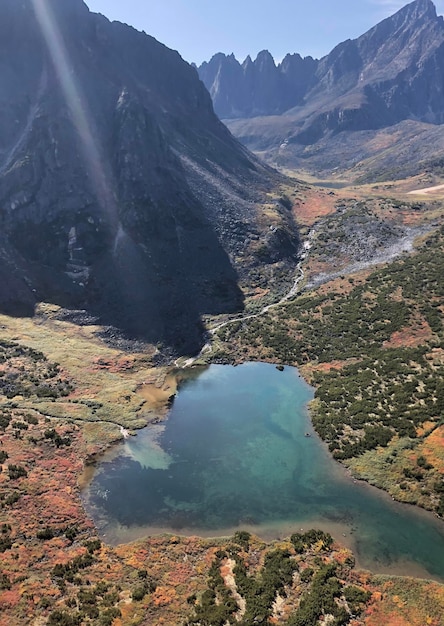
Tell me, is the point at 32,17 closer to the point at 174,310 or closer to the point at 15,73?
the point at 15,73

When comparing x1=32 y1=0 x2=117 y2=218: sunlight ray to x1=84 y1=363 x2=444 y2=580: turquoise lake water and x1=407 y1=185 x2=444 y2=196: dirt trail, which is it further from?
x1=407 y1=185 x2=444 y2=196: dirt trail

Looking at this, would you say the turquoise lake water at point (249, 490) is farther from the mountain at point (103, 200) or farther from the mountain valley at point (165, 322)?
the mountain at point (103, 200)

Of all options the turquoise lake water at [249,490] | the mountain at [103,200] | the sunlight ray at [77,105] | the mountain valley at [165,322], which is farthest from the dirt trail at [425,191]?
the turquoise lake water at [249,490]

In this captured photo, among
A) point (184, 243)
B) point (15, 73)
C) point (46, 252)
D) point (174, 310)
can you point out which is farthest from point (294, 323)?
point (15, 73)

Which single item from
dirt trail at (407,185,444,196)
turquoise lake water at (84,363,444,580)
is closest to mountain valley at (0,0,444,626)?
dirt trail at (407,185,444,196)

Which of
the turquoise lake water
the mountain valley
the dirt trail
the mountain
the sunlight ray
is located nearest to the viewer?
the mountain valley

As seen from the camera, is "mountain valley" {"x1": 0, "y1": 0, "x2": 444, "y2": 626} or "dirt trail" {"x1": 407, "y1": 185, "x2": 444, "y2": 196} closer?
"mountain valley" {"x1": 0, "y1": 0, "x2": 444, "y2": 626}

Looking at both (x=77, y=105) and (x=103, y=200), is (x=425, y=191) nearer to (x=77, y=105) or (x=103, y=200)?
(x=103, y=200)
